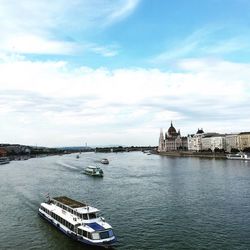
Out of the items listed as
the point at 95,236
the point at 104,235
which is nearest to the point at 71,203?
the point at 95,236

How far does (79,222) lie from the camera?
31547mm

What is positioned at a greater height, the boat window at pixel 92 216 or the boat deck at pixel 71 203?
the boat deck at pixel 71 203

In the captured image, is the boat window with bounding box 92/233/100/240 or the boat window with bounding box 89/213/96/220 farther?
the boat window with bounding box 89/213/96/220

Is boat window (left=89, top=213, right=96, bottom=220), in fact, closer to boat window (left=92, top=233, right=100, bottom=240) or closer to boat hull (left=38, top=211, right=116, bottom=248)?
boat hull (left=38, top=211, right=116, bottom=248)

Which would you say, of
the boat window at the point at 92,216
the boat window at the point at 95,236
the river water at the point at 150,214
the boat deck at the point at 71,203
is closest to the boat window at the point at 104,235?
the boat window at the point at 95,236

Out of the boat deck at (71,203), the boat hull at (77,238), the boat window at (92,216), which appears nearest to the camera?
the boat hull at (77,238)

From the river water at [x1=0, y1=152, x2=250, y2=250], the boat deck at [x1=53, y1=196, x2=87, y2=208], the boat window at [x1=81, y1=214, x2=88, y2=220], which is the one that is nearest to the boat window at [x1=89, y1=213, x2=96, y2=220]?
the boat window at [x1=81, y1=214, x2=88, y2=220]

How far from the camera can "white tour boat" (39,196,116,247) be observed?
A: 2884 centimetres

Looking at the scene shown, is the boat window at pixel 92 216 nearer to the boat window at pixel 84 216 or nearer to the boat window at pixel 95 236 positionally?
the boat window at pixel 84 216

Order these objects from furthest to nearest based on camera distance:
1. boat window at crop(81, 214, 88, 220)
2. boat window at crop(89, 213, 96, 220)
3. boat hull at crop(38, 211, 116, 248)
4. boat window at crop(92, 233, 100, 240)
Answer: boat window at crop(89, 213, 96, 220)
boat window at crop(81, 214, 88, 220)
boat window at crop(92, 233, 100, 240)
boat hull at crop(38, 211, 116, 248)

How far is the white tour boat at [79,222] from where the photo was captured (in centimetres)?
2884

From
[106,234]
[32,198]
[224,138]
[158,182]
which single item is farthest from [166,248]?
[224,138]

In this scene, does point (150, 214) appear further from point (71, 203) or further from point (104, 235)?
point (104, 235)

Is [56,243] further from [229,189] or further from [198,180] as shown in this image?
[198,180]
